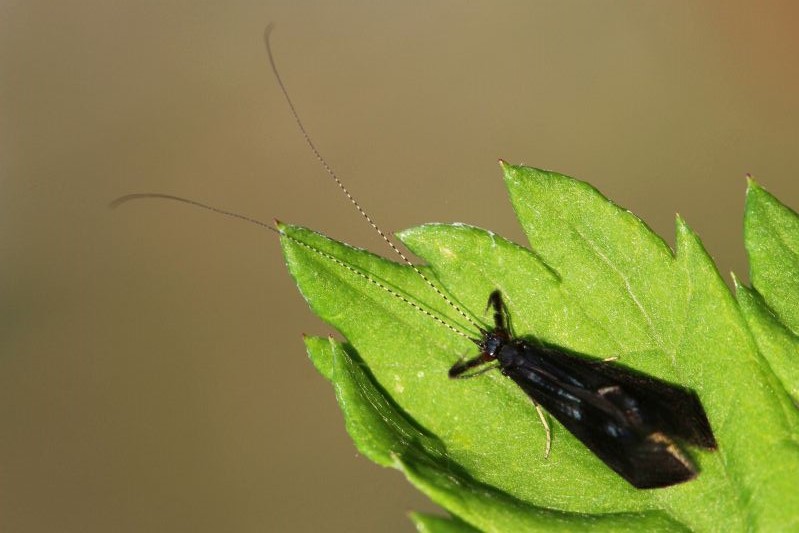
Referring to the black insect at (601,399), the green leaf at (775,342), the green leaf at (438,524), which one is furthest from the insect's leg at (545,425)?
the green leaf at (775,342)

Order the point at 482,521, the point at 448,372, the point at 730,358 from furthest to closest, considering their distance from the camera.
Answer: the point at 448,372, the point at 730,358, the point at 482,521

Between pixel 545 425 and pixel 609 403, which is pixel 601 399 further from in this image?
pixel 545 425

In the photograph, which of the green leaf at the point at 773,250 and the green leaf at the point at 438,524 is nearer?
the green leaf at the point at 438,524

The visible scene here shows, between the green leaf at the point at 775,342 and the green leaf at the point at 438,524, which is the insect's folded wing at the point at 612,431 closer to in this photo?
the green leaf at the point at 775,342

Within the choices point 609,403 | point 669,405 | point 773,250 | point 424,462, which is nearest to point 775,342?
point 773,250

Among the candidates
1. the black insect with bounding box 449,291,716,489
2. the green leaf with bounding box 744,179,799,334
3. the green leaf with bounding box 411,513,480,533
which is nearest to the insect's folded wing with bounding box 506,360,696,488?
the black insect with bounding box 449,291,716,489

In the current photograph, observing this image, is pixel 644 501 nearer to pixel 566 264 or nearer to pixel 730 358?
pixel 730 358

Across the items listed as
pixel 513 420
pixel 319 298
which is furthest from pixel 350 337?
pixel 513 420
